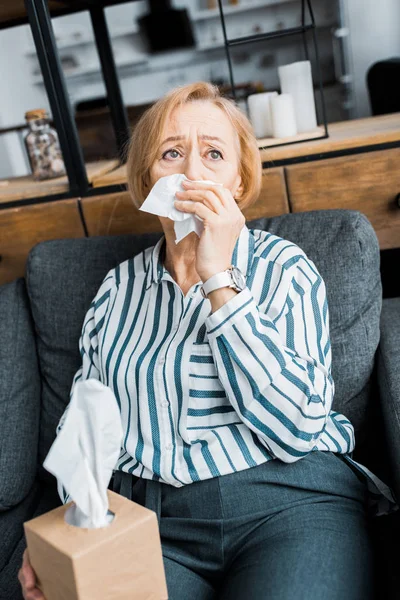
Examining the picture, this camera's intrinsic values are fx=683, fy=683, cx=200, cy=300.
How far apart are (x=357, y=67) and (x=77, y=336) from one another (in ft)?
15.7

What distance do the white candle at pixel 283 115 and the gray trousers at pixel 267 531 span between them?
0.90 meters

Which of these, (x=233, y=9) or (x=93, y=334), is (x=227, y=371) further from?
(x=233, y=9)

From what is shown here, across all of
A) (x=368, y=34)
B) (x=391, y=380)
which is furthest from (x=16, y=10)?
(x=368, y=34)

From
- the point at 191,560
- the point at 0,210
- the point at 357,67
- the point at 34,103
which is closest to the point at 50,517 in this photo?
the point at 191,560

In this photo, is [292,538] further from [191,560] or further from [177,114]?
[177,114]

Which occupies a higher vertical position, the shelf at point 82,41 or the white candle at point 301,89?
the shelf at point 82,41

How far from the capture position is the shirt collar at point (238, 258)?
131 cm

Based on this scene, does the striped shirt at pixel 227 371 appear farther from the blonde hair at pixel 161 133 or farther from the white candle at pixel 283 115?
the white candle at pixel 283 115

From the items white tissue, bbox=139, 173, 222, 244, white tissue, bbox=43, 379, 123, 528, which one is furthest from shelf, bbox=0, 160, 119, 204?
white tissue, bbox=43, 379, 123, 528

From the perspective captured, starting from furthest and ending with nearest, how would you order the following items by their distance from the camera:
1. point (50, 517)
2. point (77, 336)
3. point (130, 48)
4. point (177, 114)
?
point (130, 48) → point (77, 336) → point (177, 114) → point (50, 517)

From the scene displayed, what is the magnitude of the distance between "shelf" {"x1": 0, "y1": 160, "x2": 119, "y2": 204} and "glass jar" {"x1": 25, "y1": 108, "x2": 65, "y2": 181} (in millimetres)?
30

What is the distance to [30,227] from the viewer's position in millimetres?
1818

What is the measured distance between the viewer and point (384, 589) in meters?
1.14

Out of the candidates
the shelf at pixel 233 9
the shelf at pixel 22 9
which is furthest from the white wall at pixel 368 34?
the shelf at pixel 22 9
